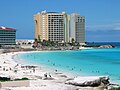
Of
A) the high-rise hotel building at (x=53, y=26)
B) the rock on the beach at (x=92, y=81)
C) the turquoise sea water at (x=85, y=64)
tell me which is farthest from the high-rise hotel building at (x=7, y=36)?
the rock on the beach at (x=92, y=81)

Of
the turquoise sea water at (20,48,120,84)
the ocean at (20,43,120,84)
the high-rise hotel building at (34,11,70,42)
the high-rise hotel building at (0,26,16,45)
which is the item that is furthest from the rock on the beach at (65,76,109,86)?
the high-rise hotel building at (34,11,70,42)

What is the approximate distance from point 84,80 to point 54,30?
14609 centimetres

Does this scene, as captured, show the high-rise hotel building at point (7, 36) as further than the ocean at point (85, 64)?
Yes

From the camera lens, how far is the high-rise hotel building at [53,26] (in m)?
177

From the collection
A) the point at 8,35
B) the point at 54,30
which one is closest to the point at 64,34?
the point at 54,30

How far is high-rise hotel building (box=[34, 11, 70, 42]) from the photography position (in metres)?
177

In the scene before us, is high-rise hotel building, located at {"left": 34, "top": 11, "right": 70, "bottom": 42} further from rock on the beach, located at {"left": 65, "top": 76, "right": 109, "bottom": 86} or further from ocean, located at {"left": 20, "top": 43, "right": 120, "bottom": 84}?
rock on the beach, located at {"left": 65, "top": 76, "right": 109, "bottom": 86}

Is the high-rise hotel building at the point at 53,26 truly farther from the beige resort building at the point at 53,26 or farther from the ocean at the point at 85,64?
the ocean at the point at 85,64

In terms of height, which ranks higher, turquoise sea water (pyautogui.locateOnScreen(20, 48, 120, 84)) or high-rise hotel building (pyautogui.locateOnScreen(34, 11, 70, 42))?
high-rise hotel building (pyautogui.locateOnScreen(34, 11, 70, 42))

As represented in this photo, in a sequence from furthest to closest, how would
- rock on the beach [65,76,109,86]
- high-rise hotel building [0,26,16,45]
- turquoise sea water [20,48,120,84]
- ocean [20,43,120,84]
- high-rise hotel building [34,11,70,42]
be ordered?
1. high-rise hotel building [34,11,70,42]
2. high-rise hotel building [0,26,16,45]
3. turquoise sea water [20,48,120,84]
4. ocean [20,43,120,84]
5. rock on the beach [65,76,109,86]

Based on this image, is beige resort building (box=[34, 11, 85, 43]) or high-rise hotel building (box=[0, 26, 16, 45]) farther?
beige resort building (box=[34, 11, 85, 43])

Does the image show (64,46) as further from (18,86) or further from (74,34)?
(18,86)

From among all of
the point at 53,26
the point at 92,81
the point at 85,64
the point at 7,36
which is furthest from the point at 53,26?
the point at 92,81

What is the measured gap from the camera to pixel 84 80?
31469mm
